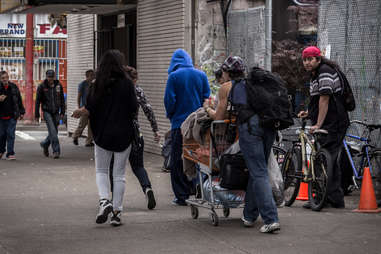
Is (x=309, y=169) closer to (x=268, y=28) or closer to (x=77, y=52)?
(x=268, y=28)

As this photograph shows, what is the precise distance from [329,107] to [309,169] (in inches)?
31.4

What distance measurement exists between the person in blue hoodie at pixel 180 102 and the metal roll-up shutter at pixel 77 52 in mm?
12381

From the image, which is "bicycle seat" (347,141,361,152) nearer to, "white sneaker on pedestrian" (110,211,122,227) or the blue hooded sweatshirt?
the blue hooded sweatshirt

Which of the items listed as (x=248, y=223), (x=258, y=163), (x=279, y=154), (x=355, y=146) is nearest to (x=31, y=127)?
(x=279, y=154)

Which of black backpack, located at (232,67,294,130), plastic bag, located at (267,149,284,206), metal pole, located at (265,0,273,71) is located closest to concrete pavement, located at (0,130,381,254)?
plastic bag, located at (267,149,284,206)

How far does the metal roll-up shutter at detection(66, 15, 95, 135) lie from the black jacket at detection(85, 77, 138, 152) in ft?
46.5

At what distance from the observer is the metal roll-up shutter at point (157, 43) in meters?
16.1

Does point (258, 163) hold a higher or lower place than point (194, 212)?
higher

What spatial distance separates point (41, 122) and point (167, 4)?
1521 centimetres

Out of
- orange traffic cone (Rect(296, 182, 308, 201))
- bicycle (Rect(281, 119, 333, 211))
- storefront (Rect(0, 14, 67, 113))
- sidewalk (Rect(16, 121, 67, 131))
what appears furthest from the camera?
storefront (Rect(0, 14, 67, 113))

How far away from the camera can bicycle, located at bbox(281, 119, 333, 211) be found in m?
9.71

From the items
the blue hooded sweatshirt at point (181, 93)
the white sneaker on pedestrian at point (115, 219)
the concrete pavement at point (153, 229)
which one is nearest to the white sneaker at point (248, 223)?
the concrete pavement at point (153, 229)

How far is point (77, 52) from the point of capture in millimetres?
23797

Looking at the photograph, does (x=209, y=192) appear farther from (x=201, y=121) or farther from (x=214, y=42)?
(x=214, y=42)
